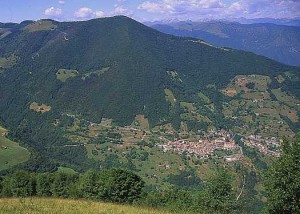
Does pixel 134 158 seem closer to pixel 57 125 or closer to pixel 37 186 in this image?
pixel 57 125

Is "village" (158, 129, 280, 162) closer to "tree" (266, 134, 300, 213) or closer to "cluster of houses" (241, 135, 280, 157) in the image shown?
"cluster of houses" (241, 135, 280, 157)

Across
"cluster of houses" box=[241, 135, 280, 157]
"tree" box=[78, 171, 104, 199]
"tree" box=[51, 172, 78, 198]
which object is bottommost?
"cluster of houses" box=[241, 135, 280, 157]

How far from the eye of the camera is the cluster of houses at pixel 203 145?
15012 centimetres

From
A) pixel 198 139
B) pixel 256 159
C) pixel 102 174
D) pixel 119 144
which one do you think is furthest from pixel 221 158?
pixel 102 174

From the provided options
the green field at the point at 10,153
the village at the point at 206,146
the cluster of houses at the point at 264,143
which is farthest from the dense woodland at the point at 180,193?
the cluster of houses at the point at 264,143

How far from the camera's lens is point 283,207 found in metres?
20.8

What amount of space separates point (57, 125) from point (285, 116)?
11942 cm

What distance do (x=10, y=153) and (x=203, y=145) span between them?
260ft

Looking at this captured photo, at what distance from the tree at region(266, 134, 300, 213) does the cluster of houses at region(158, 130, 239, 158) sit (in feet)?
409

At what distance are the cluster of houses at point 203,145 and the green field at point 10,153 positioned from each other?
56107 millimetres

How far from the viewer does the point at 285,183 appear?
20.9m

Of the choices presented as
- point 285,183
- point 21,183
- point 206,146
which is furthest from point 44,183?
point 206,146

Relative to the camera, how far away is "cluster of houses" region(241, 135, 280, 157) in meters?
151

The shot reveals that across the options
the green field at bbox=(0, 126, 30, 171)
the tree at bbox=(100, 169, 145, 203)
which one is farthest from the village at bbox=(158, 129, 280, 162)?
the tree at bbox=(100, 169, 145, 203)
